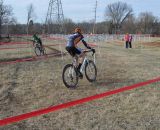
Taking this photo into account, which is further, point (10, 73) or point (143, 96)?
point (10, 73)

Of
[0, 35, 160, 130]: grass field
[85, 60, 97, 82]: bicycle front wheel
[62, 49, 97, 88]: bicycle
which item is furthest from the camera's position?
[85, 60, 97, 82]: bicycle front wheel

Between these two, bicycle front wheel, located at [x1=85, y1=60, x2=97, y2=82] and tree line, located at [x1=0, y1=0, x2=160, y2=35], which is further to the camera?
tree line, located at [x1=0, y1=0, x2=160, y2=35]

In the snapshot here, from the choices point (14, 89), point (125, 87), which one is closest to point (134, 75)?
point (125, 87)

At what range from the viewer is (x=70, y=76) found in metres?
11.1

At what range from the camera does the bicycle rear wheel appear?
11000 mm

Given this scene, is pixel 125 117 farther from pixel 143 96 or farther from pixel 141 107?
pixel 143 96

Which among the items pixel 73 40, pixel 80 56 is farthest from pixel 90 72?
pixel 73 40

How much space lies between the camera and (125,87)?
35.9ft

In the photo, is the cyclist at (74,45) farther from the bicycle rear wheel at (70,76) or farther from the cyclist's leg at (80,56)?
the bicycle rear wheel at (70,76)

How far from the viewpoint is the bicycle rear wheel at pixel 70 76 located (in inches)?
433

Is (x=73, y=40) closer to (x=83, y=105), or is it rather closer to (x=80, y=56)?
(x=80, y=56)

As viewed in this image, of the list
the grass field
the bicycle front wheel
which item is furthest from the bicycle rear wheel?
the bicycle front wheel

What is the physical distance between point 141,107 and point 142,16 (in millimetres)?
134372

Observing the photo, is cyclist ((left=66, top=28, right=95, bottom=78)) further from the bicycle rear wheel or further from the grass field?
the grass field
